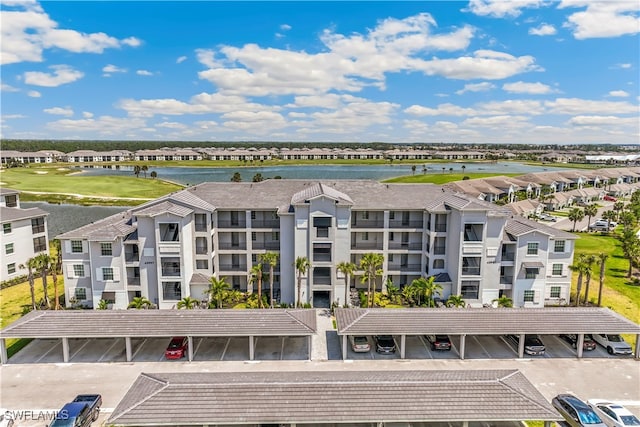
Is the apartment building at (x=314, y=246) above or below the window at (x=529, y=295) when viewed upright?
above

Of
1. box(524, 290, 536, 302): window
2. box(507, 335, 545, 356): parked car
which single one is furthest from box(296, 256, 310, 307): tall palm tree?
box(524, 290, 536, 302): window

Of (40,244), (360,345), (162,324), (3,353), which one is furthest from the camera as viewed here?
(40,244)

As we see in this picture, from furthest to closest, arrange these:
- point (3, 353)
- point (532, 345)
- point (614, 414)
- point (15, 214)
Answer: point (15, 214), point (532, 345), point (3, 353), point (614, 414)

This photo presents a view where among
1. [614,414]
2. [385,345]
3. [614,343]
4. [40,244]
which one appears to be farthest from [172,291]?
[614,343]

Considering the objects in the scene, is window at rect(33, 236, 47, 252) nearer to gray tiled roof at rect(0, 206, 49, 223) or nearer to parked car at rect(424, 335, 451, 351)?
gray tiled roof at rect(0, 206, 49, 223)

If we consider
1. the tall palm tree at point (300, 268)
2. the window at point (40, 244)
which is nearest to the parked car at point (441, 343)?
the tall palm tree at point (300, 268)

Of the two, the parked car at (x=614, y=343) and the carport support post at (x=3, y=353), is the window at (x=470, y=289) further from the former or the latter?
the carport support post at (x=3, y=353)

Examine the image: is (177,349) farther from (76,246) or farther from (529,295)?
(529,295)
